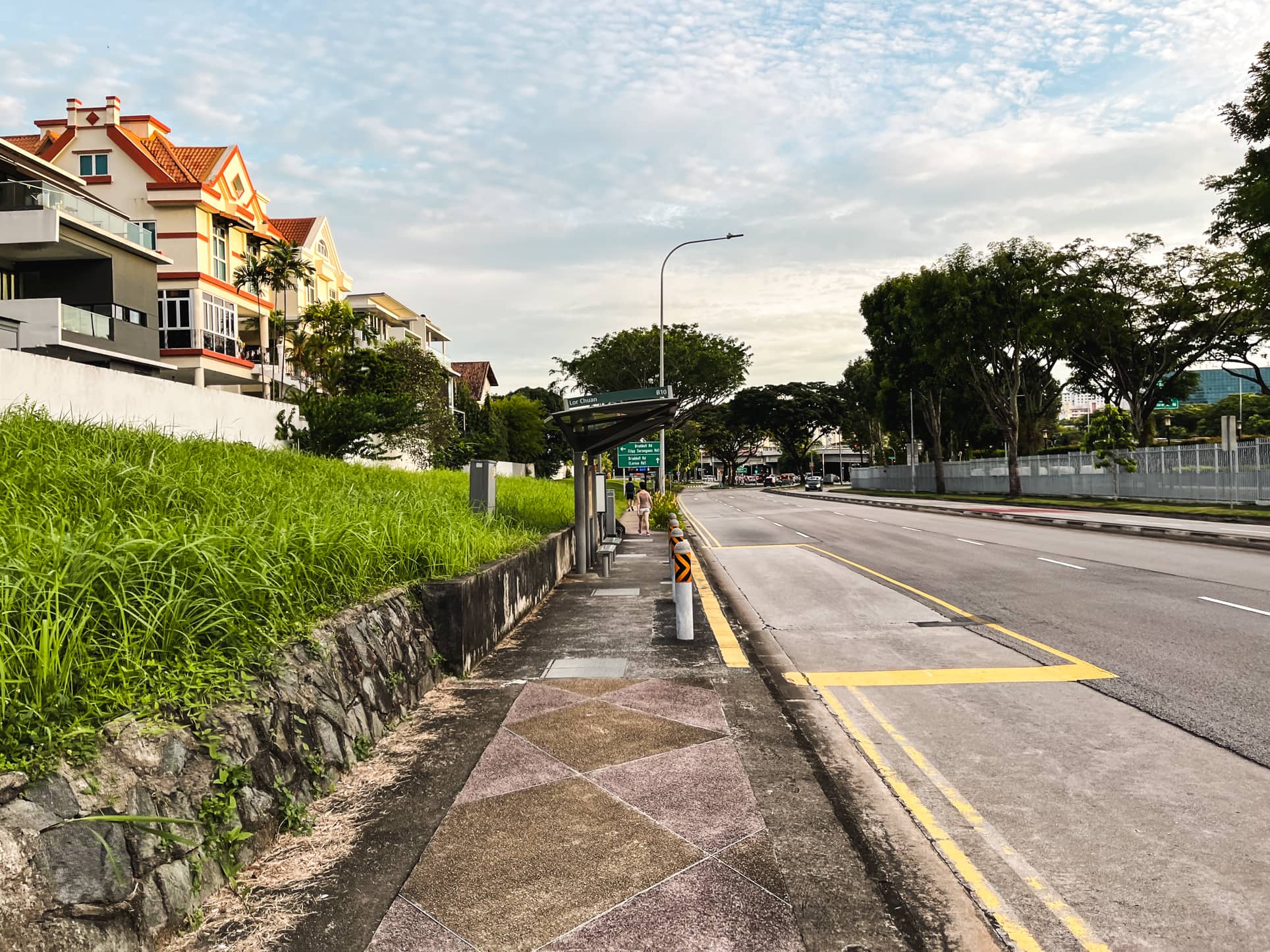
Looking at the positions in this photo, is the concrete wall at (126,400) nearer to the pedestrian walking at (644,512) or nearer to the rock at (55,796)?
the rock at (55,796)

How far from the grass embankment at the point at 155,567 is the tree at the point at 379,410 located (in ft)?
33.2

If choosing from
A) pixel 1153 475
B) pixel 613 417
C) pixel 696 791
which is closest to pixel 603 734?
pixel 696 791

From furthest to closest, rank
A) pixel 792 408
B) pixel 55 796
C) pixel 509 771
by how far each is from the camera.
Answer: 1. pixel 792 408
2. pixel 509 771
3. pixel 55 796

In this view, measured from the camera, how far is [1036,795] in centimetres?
488

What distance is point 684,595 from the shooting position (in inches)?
358

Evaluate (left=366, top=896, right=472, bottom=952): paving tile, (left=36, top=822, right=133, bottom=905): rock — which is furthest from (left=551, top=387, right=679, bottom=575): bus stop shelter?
(left=36, top=822, right=133, bottom=905): rock

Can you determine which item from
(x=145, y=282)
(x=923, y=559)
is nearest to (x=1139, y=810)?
(x=923, y=559)

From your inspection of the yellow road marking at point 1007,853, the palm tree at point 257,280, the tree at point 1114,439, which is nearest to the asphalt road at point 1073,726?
the yellow road marking at point 1007,853

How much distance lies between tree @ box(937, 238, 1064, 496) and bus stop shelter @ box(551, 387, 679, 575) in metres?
33.1

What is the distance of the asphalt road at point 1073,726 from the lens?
12.3 ft

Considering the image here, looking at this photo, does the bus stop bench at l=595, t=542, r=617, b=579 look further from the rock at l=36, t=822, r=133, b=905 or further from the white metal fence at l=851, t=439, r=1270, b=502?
the white metal fence at l=851, t=439, r=1270, b=502

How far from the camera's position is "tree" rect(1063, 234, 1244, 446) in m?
41.2

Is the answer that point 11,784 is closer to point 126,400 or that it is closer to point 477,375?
point 126,400

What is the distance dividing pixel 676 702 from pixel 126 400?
42.0 ft
